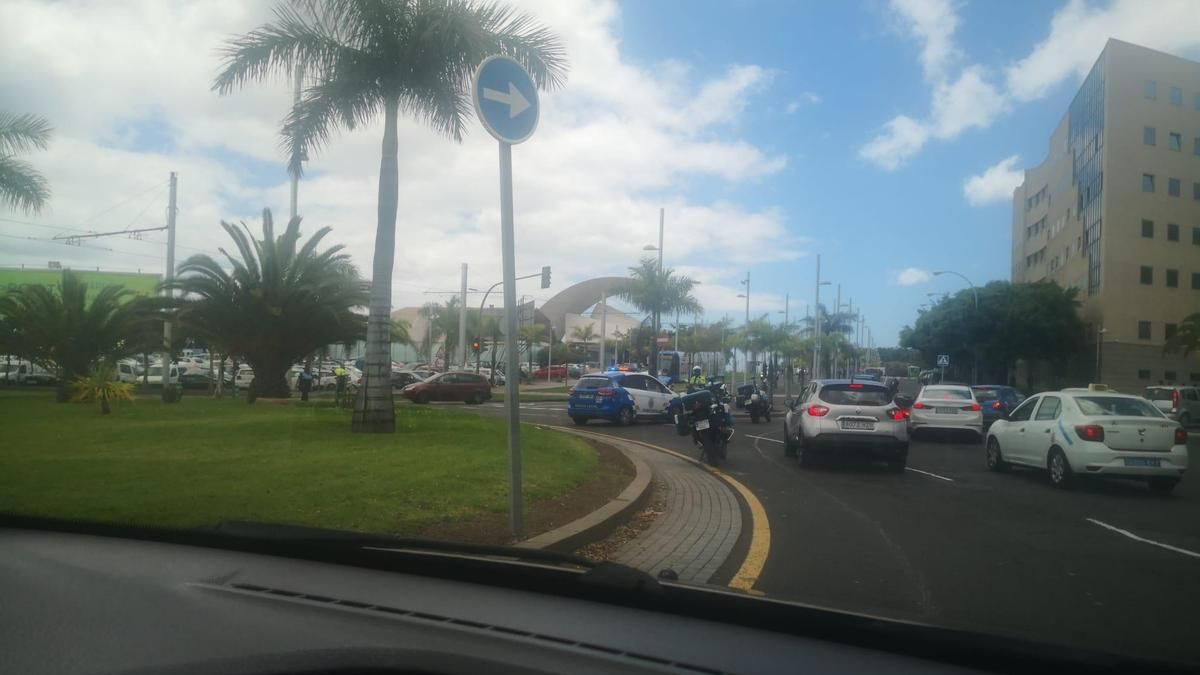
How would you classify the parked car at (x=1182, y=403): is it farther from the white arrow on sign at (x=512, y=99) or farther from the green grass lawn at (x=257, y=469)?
the white arrow on sign at (x=512, y=99)

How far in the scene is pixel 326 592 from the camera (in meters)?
3.25

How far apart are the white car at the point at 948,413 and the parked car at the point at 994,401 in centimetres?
626

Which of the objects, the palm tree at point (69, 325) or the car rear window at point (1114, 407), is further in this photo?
the palm tree at point (69, 325)

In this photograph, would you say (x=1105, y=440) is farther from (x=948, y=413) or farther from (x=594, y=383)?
(x=594, y=383)

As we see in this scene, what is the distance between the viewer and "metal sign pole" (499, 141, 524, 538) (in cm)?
662

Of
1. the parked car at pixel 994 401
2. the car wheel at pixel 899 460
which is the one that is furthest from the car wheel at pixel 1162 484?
the parked car at pixel 994 401

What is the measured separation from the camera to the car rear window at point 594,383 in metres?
23.1

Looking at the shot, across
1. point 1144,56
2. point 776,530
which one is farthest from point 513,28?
point 1144,56

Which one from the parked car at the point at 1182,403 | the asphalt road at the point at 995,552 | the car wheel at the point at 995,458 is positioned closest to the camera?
the asphalt road at the point at 995,552

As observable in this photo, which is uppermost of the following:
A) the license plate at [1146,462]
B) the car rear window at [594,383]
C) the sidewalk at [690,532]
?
the car rear window at [594,383]

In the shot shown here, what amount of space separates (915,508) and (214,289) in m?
19.5

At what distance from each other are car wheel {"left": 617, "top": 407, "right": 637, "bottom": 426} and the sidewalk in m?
10.7

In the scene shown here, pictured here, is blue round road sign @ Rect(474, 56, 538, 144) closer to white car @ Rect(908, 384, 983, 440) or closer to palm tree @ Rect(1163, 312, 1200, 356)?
white car @ Rect(908, 384, 983, 440)

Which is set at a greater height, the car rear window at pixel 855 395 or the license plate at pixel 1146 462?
the car rear window at pixel 855 395
